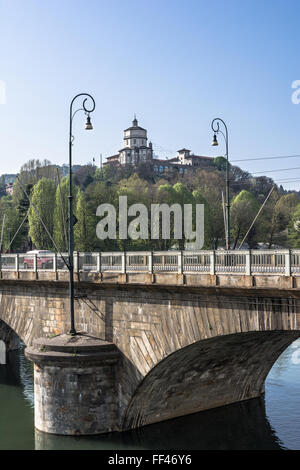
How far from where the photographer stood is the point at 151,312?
65.6ft

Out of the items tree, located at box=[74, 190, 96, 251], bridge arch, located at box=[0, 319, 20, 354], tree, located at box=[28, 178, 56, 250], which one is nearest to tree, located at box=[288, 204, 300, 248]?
tree, located at box=[74, 190, 96, 251]

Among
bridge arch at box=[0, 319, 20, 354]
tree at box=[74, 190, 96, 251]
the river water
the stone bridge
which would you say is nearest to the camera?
the stone bridge

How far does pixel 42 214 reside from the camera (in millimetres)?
62781

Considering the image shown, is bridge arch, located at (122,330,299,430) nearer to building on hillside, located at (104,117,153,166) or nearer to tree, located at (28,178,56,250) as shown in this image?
tree, located at (28,178,56,250)

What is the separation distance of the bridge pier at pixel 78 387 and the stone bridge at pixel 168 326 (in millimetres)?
142

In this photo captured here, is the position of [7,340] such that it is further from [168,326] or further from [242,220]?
[242,220]

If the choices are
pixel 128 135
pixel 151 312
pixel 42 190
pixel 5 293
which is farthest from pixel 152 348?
pixel 128 135

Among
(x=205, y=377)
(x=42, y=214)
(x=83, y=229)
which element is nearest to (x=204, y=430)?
(x=205, y=377)

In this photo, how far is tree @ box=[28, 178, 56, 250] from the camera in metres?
61.4

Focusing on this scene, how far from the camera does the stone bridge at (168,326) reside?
1681 cm

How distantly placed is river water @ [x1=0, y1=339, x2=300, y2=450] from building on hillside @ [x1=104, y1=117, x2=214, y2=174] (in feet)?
425

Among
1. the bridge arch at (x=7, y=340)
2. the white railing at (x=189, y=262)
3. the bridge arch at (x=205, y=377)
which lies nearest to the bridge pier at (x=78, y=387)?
the bridge arch at (x=205, y=377)

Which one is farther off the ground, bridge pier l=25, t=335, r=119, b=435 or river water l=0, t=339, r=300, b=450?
bridge pier l=25, t=335, r=119, b=435

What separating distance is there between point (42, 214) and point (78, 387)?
1731 inches
